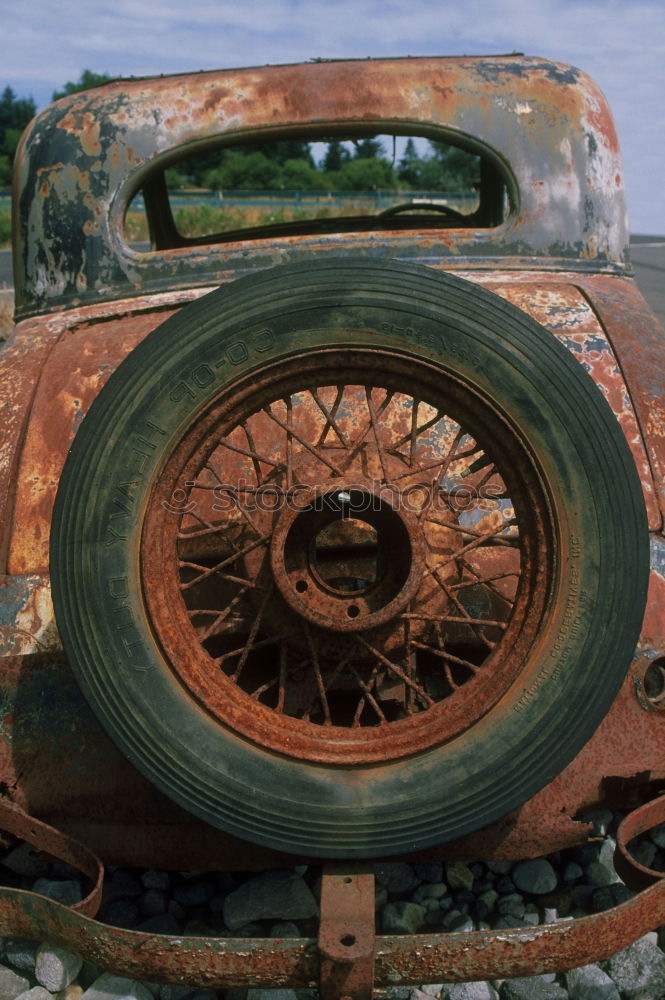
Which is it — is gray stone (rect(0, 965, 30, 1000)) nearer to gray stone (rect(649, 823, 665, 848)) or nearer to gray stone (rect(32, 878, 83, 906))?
A: gray stone (rect(32, 878, 83, 906))

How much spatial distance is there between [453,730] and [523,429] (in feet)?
2.23

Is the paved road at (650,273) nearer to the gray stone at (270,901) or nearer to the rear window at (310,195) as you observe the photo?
the rear window at (310,195)

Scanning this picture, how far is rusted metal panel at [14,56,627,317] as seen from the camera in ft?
9.82

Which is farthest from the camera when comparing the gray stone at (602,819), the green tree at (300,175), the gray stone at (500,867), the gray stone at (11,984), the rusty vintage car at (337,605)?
the green tree at (300,175)

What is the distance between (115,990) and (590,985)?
3.62ft

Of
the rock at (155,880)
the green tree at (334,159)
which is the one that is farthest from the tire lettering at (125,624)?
the green tree at (334,159)

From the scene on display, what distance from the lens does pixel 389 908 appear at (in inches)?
88.4

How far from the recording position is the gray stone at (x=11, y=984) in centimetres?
204

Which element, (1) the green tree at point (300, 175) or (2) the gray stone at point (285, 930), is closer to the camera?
(2) the gray stone at point (285, 930)

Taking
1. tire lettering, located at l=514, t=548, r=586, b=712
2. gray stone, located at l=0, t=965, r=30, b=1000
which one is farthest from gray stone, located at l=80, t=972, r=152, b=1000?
tire lettering, located at l=514, t=548, r=586, b=712

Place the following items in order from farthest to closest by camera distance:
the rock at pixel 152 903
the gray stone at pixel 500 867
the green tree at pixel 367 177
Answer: the green tree at pixel 367 177
the gray stone at pixel 500 867
the rock at pixel 152 903

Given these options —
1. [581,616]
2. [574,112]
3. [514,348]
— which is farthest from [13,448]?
[574,112]

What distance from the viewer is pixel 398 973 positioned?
5.65 feet

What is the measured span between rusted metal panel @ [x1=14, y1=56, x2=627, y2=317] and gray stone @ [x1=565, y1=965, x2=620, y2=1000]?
212 cm
